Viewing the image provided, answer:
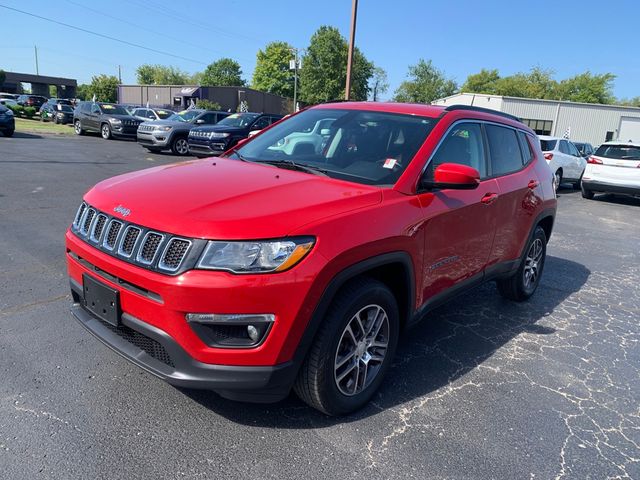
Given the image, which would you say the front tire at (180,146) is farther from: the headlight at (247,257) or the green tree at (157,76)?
the green tree at (157,76)

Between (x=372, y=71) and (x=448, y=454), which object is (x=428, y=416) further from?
(x=372, y=71)

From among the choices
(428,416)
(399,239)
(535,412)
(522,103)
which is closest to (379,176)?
(399,239)

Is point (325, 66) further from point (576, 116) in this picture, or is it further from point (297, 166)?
point (297, 166)

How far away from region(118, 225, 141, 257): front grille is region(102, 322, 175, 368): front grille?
0.40 meters

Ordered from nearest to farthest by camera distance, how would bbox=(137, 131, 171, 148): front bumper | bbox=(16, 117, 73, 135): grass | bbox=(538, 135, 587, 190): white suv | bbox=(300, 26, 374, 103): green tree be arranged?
1. bbox=(538, 135, 587, 190): white suv
2. bbox=(137, 131, 171, 148): front bumper
3. bbox=(16, 117, 73, 135): grass
4. bbox=(300, 26, 374, 103): green tree

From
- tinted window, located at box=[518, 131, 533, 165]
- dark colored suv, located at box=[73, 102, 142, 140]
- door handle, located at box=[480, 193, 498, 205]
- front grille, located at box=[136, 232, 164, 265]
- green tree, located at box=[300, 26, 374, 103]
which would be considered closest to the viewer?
front grille, located at box=[136, 232, 164, 265]

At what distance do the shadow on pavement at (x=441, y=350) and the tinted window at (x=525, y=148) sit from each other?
4.87 feet

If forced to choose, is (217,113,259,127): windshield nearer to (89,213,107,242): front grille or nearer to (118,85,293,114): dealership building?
(89,213,107,242): front grille

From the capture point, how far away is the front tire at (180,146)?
695 inches

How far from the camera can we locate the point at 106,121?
73.4 ft

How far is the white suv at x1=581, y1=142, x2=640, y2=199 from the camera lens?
524 inches

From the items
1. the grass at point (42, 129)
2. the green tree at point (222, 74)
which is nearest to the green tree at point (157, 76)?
the green tree at point (222, 74)

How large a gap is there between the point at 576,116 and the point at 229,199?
46.5 m

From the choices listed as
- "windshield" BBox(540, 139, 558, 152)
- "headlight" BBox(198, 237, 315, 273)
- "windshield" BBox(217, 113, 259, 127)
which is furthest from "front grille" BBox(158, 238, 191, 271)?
"windshield" BBox(217, 113, 259, 127)
